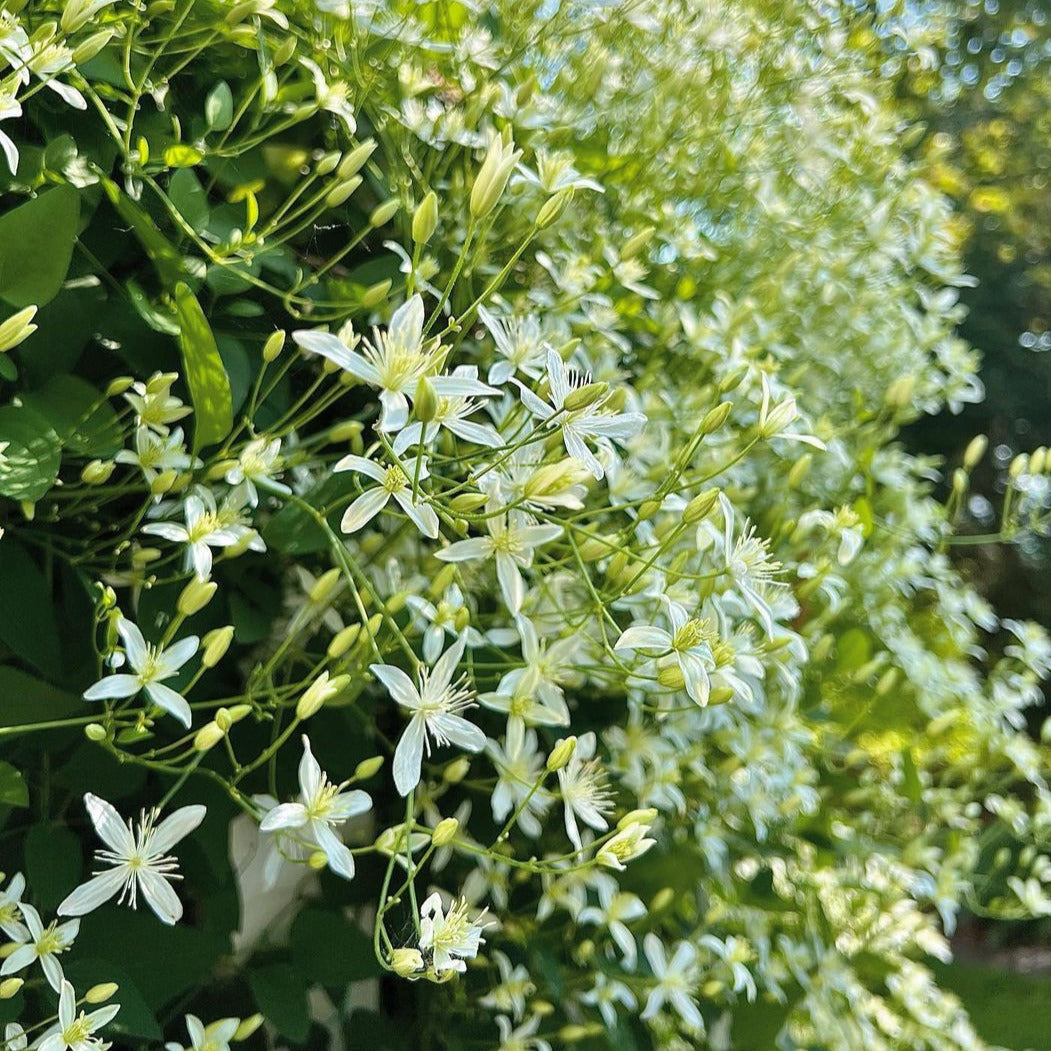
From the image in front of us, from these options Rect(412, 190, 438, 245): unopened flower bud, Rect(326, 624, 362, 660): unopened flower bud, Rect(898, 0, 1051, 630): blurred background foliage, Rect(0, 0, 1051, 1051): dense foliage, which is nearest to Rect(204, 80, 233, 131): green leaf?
Rect(0, 0, 1051, 1051): dense foliage

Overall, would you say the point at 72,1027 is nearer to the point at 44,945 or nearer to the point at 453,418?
the point at 44,945

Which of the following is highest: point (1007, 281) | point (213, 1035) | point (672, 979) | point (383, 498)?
point (383, 498)

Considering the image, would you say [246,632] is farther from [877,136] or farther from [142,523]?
[877,136]

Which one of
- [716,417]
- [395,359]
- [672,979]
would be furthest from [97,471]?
[672,979]

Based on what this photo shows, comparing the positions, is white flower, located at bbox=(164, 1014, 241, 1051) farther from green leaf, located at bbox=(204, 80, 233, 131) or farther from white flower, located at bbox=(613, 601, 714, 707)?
green leaf, located at bbox=(204, 80, 233, 131)

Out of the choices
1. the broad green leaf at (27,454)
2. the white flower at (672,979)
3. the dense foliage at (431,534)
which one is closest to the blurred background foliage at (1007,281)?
the dense foliage at (431,534)

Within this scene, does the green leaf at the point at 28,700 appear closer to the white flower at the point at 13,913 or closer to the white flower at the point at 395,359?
the white flower at the point at 13,913

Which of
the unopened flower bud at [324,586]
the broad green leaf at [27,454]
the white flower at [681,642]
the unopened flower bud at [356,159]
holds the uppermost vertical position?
the unopened flower bud at [356,159]

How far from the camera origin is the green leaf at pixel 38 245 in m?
0.35

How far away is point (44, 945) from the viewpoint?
38 cm

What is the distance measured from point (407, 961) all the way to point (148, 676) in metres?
0.14

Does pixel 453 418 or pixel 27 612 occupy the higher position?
pixel 453 418

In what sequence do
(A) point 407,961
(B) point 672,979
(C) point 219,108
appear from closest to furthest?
1. (A) point 407,961
2. (C) point 219,108
3. (B) point 672,979

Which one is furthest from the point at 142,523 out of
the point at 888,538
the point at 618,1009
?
the point at 888,538
